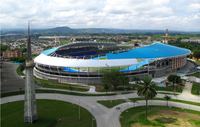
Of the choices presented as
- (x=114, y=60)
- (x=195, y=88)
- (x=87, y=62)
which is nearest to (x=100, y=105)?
(x=87, y=62)

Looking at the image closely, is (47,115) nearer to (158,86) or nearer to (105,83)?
(105,83)

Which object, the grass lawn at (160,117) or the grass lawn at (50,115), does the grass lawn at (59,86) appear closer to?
the grass lawn at (50,115)

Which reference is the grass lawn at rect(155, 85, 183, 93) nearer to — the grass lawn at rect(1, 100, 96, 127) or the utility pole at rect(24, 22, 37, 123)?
the grass lawn at rect(1, 100, 96, 127)

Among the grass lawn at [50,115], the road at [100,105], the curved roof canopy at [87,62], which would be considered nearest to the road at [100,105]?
the road at [100,105]

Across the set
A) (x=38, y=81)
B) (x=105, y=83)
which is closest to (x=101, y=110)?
(x=105, y=83)

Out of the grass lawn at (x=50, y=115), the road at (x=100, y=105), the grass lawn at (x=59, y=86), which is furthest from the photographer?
the grass lawn at (x=59, y=86)

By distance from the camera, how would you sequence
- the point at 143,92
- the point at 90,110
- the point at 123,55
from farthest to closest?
1. the point at 123,55
2. the point at 90,110
3. the point at 143,92

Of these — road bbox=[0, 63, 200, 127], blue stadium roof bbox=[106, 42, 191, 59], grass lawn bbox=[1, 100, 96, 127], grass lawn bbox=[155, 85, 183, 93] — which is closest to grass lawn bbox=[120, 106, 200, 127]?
road bbox=[0, 63, 200, 127]
